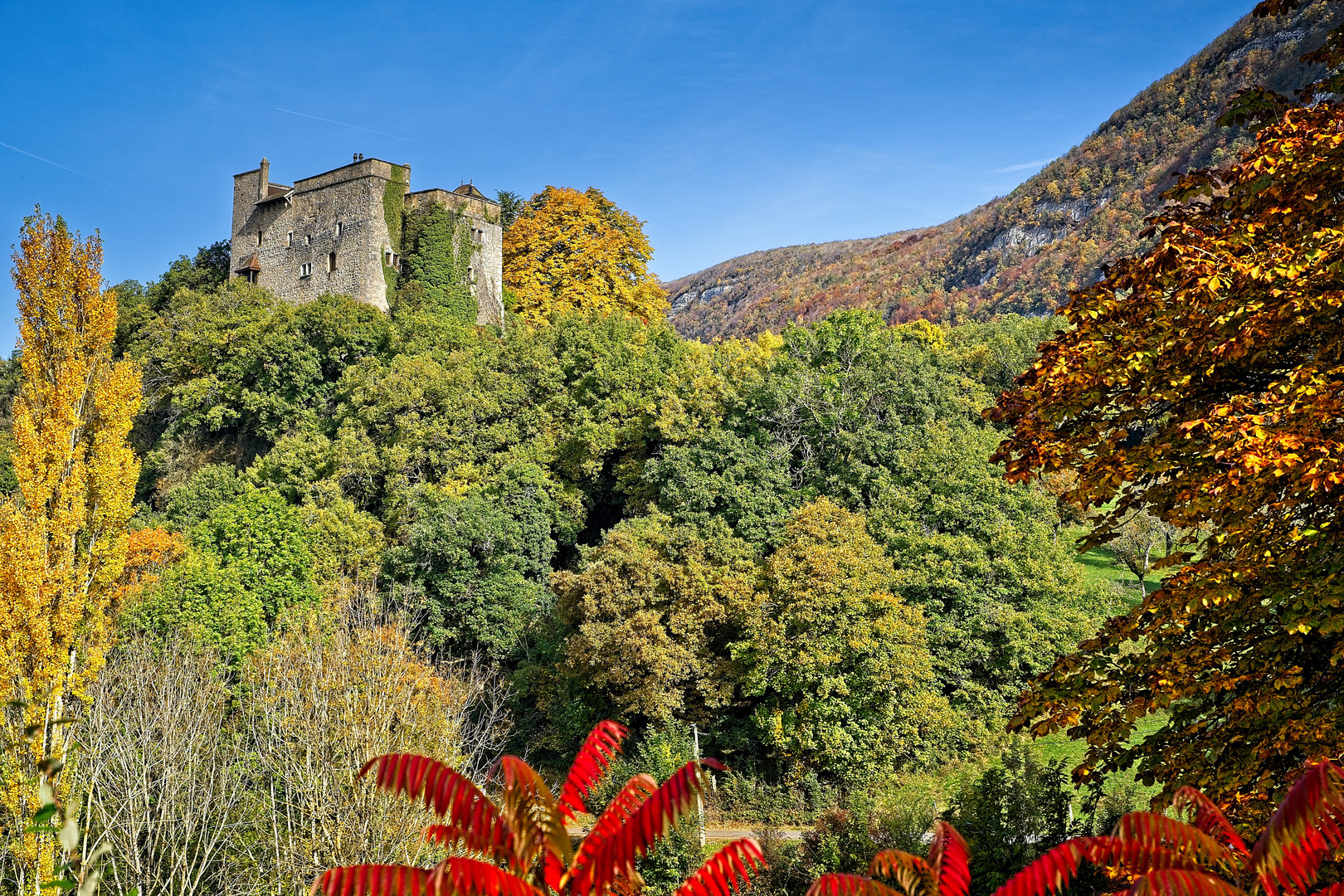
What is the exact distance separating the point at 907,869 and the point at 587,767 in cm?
153

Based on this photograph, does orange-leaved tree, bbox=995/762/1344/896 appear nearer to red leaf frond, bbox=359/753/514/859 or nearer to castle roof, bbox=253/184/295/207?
red leaf frond, bbox=359/753/514/859

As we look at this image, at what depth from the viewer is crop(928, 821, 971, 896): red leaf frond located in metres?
4.27

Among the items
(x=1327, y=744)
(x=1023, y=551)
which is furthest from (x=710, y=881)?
(x=1023, y=551)

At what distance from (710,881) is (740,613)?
21.9 metres

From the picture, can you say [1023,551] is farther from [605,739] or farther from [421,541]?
[605,739]

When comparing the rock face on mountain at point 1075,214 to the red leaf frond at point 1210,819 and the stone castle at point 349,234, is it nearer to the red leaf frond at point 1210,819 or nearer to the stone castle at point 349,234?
the stone castle at point 349,234

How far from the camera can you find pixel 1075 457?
8.85 metres

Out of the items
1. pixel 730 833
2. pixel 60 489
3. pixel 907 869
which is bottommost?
pixel 730 833

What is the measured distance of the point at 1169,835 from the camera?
12.7 ft

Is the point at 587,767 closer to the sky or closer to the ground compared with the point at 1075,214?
closer to the ground

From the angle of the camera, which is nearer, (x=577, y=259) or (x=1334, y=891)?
(x=1334, y=891)

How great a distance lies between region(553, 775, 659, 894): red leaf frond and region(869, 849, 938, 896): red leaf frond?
1023mm

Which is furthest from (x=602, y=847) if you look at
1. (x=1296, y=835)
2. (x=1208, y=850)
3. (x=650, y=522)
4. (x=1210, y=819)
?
(x=650, y=522)

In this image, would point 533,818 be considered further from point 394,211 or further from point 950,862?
point 394,211
